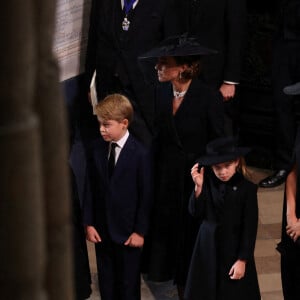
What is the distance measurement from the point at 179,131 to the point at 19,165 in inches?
166

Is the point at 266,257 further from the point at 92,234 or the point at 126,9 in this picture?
the point at 126,9

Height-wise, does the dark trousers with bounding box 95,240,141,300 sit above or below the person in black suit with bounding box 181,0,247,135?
below

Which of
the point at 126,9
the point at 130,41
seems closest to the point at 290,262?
the point at 130,41

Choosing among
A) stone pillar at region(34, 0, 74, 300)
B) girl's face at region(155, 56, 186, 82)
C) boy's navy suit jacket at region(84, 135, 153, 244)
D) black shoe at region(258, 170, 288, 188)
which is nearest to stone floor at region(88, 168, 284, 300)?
black shoe at region(258, 170, 288, 188)

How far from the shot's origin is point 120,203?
17.8 feet

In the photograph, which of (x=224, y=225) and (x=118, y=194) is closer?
(x=224, y=225)

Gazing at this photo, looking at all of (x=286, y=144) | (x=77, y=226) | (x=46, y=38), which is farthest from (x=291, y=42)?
(x=46, y=38)

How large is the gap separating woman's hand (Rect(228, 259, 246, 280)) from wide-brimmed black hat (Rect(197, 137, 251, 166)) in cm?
51

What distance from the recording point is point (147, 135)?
253 inches

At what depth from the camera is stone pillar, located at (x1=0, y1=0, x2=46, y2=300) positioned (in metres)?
1.45

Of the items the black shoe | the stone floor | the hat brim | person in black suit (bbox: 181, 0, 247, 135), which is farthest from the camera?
the black shoe

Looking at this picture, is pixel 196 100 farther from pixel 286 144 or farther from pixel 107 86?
pixel 286 144

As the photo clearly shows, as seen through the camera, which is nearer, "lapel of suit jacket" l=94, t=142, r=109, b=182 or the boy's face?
the boy's face

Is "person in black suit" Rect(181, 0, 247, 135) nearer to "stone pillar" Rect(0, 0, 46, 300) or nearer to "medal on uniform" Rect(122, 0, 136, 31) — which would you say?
"medal on uniform" Rect(122, 0, 136, 31)
